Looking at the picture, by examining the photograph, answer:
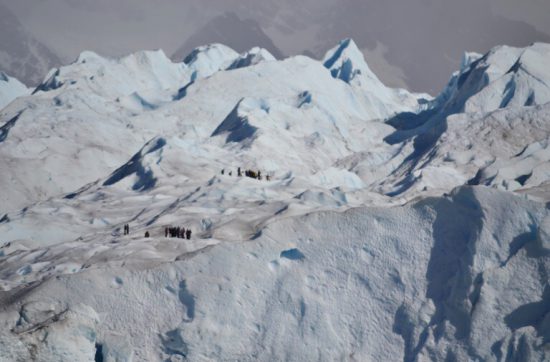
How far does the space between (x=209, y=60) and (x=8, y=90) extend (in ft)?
95.5

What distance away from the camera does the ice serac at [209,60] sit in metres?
105

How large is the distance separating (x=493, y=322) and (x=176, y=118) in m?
61.2

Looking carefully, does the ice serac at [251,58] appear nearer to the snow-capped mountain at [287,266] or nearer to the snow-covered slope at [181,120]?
the snow-covered slope at [181,120]

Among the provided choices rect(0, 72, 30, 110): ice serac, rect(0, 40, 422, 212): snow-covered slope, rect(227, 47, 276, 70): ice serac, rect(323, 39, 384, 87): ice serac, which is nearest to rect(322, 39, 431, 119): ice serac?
rect(323, 39, 384, 87): ice serac

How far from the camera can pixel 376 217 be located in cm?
2045

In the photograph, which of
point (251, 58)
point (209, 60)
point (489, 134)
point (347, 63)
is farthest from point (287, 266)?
point (209, 60)

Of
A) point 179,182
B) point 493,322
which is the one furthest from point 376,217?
point 179,182

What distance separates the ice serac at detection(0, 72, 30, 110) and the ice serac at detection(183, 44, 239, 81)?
81.7ft

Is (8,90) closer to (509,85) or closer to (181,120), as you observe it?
(181,120)

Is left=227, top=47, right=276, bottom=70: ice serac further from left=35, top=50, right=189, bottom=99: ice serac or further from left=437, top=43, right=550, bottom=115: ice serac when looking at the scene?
left=437, top=43, right=550, bottom=115: ice serac

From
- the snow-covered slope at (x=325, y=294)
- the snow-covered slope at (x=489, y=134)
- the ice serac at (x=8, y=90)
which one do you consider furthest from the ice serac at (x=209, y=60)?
the snow-covered slope at (x=325, y=294)

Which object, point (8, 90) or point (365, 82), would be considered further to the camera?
point (8, 90)

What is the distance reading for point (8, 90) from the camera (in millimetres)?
107500

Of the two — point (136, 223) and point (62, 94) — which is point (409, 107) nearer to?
point (62, 94)
